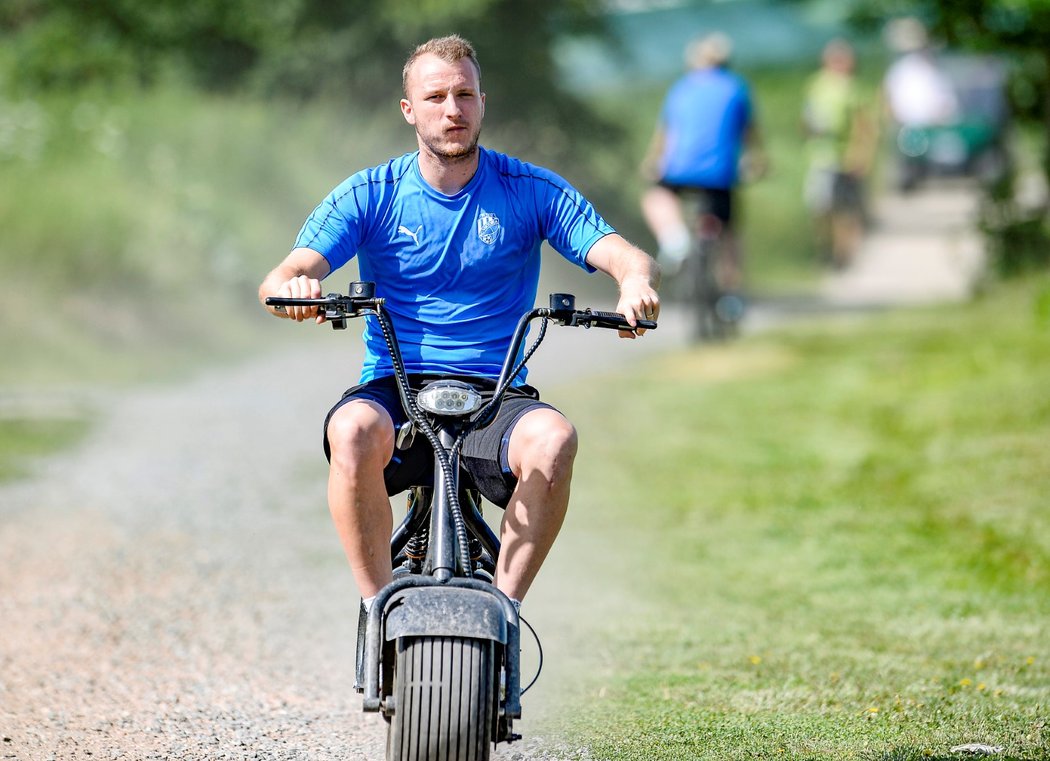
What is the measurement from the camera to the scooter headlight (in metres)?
4.40

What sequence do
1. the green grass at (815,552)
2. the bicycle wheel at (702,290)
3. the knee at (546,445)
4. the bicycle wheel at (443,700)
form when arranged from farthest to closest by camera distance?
1. the bicycle wheel at (702,290)
2. the green grass at (815,552)
3. the knee at (546,445)
4. the bicycle wheel at (443,700)

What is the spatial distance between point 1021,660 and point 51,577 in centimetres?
391

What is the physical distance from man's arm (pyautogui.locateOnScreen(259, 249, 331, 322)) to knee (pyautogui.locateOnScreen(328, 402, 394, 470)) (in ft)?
0.83

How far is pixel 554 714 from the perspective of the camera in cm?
538

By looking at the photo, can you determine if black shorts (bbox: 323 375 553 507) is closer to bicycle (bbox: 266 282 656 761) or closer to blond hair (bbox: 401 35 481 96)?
bicycle (bbox: 266 282 656 761)

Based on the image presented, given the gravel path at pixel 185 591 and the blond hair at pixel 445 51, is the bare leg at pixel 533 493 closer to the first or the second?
the gravel path at pixel 185 591

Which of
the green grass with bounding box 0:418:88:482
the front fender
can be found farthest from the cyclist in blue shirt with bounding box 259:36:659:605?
the green grass with bounding box 0:418:88:482

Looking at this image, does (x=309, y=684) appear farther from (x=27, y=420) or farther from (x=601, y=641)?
(x=27, y=420)

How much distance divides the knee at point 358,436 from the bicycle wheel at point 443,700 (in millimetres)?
571

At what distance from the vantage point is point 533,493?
14.9 feet

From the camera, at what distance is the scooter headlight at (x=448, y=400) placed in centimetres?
440

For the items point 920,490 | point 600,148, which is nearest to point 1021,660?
point 920,490

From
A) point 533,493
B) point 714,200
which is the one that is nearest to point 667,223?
point 714,200

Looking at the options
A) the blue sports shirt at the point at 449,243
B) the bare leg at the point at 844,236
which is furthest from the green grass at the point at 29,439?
the bare leg at the point at 844,236
